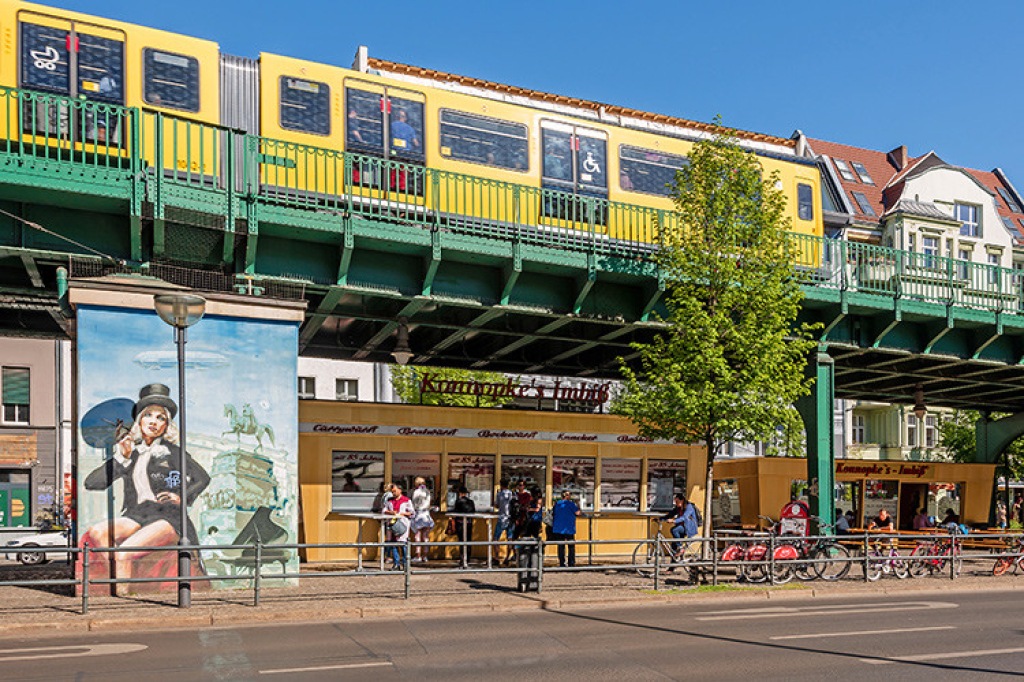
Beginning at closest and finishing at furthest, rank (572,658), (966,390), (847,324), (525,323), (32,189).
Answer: (572,658) → (32,189) → (525,323) → (847,324) → (966,390)

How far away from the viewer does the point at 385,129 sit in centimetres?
1856

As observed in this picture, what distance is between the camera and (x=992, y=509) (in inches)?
1324

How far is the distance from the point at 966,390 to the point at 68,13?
97.9 feet

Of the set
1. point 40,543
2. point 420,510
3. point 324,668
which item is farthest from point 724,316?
point 40,543

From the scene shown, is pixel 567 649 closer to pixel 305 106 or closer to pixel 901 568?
pixel 305 106

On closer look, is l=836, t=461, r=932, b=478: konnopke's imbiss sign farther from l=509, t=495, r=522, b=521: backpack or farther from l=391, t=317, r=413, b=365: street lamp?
l=391, t=317, r=413, b=365: street lamp

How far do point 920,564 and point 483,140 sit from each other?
13.0 meters

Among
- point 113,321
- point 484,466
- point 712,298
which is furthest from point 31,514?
point 712,298

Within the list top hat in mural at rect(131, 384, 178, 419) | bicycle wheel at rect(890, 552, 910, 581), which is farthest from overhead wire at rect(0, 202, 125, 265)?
bicycle wheel at rect(890, 552, 910, 581)

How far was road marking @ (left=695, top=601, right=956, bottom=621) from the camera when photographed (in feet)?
45.5

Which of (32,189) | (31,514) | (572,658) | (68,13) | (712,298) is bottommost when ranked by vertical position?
(31,514)

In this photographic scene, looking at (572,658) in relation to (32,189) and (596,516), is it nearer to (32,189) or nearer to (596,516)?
(32,189)

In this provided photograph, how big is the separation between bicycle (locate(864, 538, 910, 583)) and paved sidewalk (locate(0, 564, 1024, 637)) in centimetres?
35

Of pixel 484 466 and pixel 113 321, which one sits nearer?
pixel 113 321
